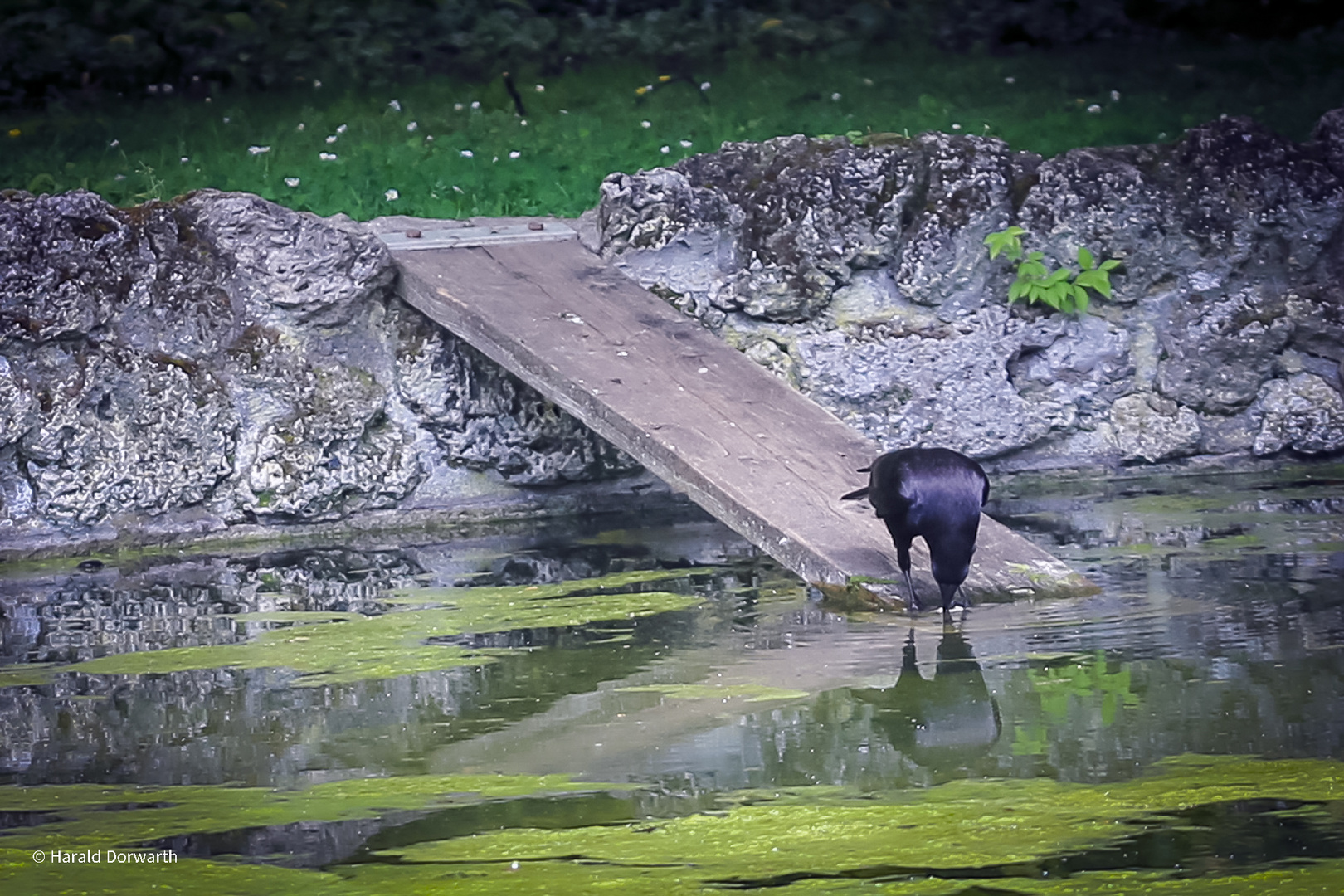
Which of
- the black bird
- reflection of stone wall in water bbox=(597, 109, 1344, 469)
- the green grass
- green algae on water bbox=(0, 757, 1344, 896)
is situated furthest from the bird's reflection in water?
the green grass

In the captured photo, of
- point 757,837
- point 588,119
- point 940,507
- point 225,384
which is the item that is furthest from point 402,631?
point 588,119

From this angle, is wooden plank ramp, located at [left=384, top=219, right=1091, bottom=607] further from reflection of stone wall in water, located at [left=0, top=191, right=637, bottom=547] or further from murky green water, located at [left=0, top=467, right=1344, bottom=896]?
reflection of stone wall in water, located at [left=0, top=191, right=637, bottom=547]

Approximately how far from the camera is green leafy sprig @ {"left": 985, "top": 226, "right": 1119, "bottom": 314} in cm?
727

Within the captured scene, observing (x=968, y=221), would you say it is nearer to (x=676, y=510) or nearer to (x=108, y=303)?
(x=676, y=510)

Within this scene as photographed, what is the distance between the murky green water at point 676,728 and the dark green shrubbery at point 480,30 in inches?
202

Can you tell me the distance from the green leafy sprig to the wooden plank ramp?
1509 mm

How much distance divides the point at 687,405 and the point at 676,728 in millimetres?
2451

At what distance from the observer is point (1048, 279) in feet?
Answer: 23.9

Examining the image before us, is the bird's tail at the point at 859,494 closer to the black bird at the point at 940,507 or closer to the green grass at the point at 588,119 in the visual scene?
the black bird at the point at 940,507

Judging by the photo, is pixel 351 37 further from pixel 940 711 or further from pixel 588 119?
pixel 940 711

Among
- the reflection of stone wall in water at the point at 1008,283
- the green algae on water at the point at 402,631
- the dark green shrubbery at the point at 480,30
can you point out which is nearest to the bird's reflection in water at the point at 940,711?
the green algae on water at the point at 402,631

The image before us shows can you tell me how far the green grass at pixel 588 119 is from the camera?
8117mm

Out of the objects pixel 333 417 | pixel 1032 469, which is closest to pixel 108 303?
pixel 333 417

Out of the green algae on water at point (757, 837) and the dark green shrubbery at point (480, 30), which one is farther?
the dark green shrubbery at point (480, 30)
